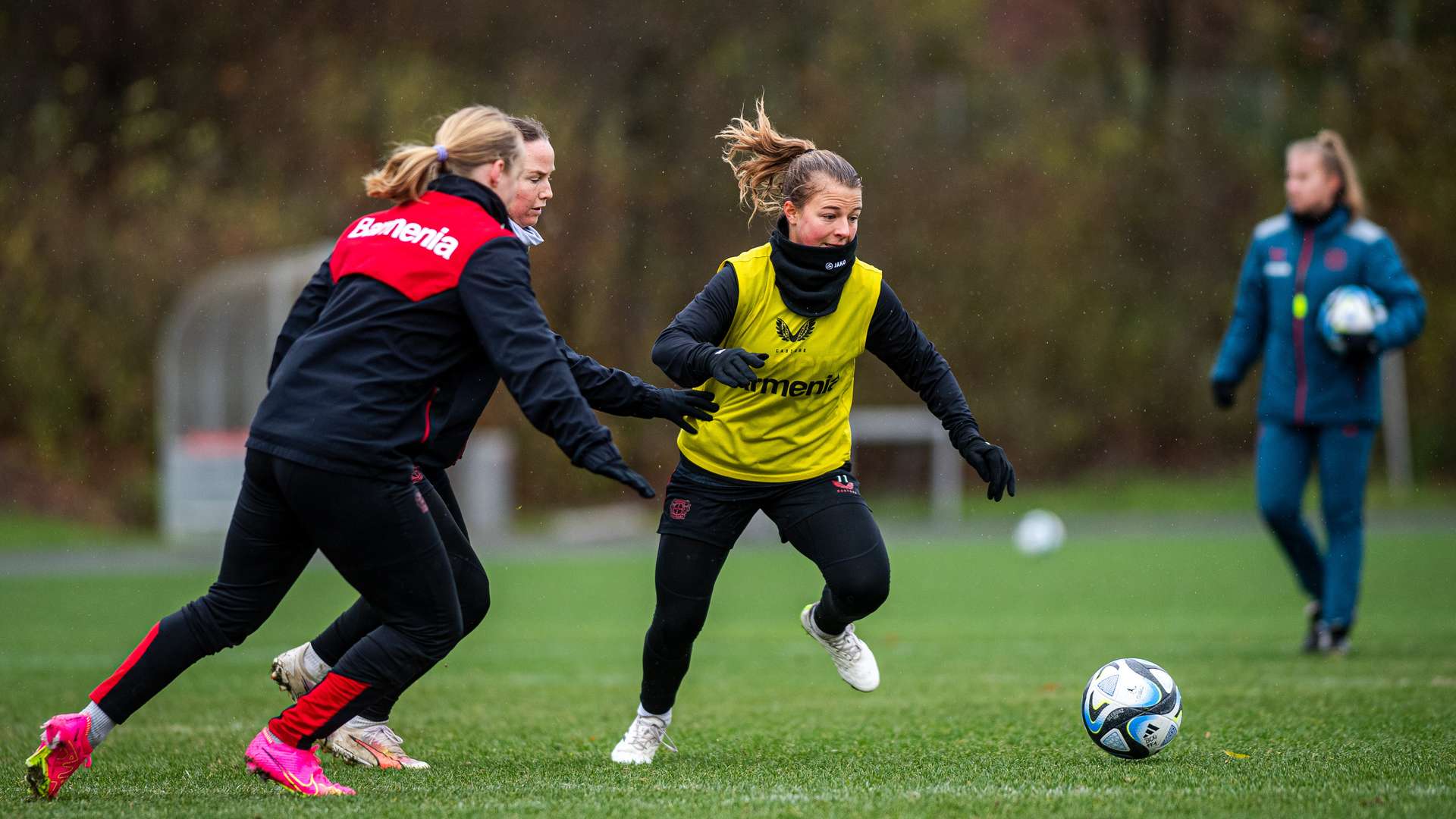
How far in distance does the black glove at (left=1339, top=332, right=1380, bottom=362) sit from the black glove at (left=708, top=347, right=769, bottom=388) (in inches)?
158

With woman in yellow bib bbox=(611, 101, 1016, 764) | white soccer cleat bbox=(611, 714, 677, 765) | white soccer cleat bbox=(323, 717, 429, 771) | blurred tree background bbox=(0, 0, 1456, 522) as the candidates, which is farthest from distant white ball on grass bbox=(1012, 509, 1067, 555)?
white soccer cleat bbox=(323, 717, 429, 771)

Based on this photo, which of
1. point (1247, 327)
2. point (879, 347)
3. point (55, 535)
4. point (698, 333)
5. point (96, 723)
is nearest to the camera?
point (96, 723)

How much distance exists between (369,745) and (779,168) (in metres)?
2.35

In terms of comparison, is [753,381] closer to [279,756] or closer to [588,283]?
[279,756]

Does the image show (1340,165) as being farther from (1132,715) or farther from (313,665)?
(313,665)

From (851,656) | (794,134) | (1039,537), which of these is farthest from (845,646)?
(794,134)

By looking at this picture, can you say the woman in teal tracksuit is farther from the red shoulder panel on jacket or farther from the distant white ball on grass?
the distant white ball on grass

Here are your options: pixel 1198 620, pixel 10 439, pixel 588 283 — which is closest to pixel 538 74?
pixel 588 283

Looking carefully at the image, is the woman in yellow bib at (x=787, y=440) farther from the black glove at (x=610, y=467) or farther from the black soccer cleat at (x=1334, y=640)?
the black soccer cleat at (x=1334, y=640)

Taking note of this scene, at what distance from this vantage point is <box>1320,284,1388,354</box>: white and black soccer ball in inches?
291

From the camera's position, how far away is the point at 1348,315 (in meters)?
7.42

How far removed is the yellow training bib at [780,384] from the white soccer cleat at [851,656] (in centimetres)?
60

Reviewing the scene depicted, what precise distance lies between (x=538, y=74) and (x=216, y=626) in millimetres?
20082

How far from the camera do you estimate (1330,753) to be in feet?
15.5
